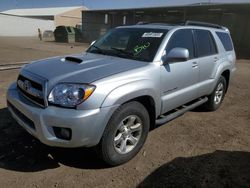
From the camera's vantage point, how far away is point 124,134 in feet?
10.8

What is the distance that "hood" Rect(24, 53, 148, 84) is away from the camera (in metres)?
2.94

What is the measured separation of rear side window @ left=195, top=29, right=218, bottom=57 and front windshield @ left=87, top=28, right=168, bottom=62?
0.97 meters

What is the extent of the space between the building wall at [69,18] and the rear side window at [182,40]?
51347mm

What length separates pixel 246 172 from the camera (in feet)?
10.7

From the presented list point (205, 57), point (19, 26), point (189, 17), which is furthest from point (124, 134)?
point (19, 26)

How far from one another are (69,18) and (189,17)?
1229 inches

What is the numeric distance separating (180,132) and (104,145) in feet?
5.93

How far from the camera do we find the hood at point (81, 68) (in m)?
2.94

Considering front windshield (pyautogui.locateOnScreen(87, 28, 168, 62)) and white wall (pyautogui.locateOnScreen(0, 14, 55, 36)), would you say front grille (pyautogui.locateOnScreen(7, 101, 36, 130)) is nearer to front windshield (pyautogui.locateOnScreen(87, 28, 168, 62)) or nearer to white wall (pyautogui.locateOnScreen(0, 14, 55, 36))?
front windshield (pyautogui.locateOnScreen(87, 28, 168, 62))

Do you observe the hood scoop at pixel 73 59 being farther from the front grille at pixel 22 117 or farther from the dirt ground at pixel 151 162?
the dirt ground at pixel 151 162

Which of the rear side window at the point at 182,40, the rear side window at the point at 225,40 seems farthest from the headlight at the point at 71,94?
the rear side window at the point at 225,40

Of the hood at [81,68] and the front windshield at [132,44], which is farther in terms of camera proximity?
the front windshield at [132,44]

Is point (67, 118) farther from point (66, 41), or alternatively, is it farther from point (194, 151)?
point (66, 41)

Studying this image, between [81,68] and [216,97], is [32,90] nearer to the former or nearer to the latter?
[81,68]
